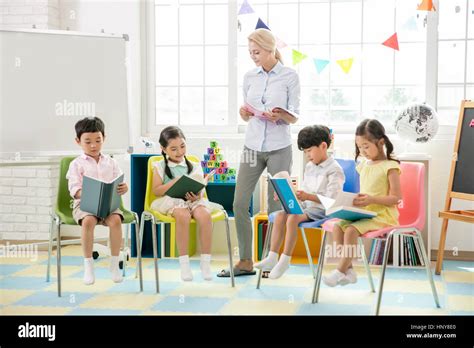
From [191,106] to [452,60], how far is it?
1.91 metres

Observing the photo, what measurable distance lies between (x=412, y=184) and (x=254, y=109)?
94 centimetres

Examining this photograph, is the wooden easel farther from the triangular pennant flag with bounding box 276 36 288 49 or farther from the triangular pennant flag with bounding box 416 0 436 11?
the triangular pennant flag with bounding box 276 36 288 49

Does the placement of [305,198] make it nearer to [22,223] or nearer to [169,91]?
[169,91]

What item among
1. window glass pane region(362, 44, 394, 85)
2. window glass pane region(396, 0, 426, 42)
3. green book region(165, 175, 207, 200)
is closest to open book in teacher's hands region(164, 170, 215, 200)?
green book region(165, 175, 207, 200)

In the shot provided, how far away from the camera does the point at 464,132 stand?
443 cm

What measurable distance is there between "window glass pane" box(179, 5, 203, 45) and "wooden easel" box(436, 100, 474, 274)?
6.58ft

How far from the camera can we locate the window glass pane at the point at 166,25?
5.35 m

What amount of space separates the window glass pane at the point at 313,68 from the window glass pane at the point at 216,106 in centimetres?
61

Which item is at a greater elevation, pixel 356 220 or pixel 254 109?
pixel 254 109

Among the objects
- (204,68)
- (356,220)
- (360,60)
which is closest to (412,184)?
(356,220)

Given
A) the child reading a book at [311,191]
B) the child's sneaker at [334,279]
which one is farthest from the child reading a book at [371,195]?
the child reading a book at [311,191]

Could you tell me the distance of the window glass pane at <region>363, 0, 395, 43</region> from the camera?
5.05 m

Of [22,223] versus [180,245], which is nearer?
[180,245]

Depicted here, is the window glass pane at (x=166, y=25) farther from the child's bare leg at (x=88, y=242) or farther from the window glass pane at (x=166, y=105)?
the child's bare leg at (x=88, y=242)
